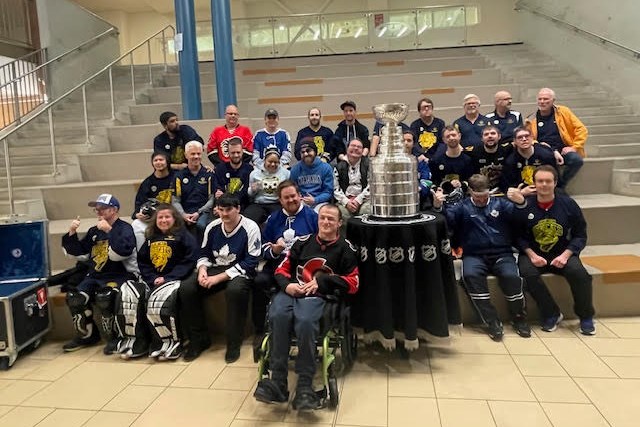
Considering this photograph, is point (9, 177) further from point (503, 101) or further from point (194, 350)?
point (503, 101)

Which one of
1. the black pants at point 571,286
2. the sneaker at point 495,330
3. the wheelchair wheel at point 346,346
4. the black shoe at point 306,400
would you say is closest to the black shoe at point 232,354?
the wheelchair wheel at point 346,346

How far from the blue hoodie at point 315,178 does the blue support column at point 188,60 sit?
2.82m

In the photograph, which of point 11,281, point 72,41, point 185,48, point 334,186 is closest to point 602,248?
point 334,186

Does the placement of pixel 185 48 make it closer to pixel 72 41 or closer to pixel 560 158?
pixel 72 41

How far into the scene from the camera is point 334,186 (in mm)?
4312

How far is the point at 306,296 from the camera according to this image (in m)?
2.80

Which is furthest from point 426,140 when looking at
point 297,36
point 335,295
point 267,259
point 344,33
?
point 297,36

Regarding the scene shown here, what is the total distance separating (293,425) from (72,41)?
8233mm

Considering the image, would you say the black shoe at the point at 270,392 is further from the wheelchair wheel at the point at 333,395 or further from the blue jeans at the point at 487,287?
the blue jeans at the point at 487,287

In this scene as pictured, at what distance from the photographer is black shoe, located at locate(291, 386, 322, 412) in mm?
2428

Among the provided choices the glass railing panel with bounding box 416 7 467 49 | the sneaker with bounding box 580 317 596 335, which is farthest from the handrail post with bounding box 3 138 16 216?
the glass railing panel with bounding box 416 7 467 49

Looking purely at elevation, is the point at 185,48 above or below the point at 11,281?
above

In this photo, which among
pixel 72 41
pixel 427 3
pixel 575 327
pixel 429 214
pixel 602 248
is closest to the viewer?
pixel 429 214

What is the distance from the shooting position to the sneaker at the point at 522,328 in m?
3.28
